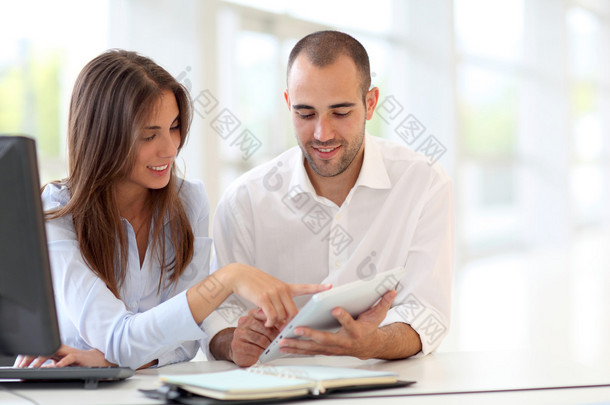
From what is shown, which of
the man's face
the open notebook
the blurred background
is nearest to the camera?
the open notebook

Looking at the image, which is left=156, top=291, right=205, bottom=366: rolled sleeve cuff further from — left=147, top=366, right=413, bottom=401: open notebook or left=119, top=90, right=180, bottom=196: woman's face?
left=119, top=90, right=180, bottom=196: woman's face

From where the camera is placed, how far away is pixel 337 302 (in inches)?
54.7

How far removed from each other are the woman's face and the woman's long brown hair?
0.8 inches

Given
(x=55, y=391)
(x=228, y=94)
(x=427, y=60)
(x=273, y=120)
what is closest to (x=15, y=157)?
(x=55, y=391)

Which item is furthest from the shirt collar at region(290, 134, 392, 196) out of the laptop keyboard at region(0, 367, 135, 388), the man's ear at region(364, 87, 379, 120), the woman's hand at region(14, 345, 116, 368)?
the laptop keyboard at region(0, 367, 135, 388)

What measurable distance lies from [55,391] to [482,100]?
24.1 ft

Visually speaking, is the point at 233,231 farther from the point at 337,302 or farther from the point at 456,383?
the point at 456,383

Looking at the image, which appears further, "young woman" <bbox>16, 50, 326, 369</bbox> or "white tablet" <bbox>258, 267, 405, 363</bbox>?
"young woman" <bbox>16, 50, 326, 369</bbox>

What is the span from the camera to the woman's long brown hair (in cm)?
175

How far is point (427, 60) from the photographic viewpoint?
607 cm

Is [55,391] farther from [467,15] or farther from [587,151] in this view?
[587,151]

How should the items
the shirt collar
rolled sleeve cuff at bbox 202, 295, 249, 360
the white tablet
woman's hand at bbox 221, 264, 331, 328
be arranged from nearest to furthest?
the white tablet < woman's hand at bbox 221, 264, 331, 328 < rolled sleeve cuff at bbox 202, 295, 249, 360 < the shirt collar

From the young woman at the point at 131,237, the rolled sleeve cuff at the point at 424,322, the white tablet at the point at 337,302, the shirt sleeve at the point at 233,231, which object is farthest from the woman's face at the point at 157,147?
the rolled sleeve cuff at the point at 424,322

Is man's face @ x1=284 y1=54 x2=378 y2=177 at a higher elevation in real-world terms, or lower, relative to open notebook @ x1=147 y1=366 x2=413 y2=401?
higher
